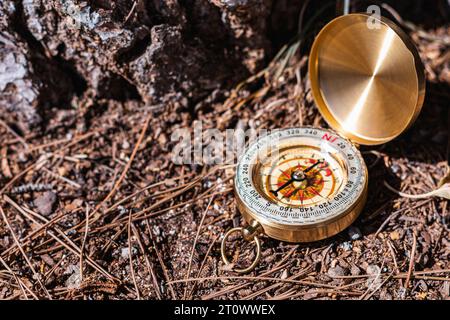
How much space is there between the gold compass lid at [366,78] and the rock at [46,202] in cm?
150

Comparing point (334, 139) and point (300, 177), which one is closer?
point (300, 177)

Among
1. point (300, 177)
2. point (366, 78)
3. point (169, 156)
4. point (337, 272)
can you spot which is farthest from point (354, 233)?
point (169, 156)

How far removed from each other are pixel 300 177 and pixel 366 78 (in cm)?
60

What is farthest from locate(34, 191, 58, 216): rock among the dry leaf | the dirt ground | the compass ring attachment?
the dry leaf

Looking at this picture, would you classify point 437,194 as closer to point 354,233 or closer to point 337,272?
point 354,233

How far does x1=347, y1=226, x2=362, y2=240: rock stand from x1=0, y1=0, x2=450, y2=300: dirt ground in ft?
0.04

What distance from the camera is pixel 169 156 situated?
3043 mm

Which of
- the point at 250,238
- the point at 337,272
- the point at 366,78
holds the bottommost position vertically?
the point at 337,272

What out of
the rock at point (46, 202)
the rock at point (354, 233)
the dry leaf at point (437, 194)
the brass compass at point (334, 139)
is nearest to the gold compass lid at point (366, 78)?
the brass compass at point (334, 139)

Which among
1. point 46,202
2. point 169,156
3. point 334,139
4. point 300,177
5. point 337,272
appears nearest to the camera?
point 337,272

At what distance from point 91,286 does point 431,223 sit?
1640 mm

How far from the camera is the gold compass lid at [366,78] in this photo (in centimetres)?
245

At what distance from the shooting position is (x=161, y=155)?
306 cm
